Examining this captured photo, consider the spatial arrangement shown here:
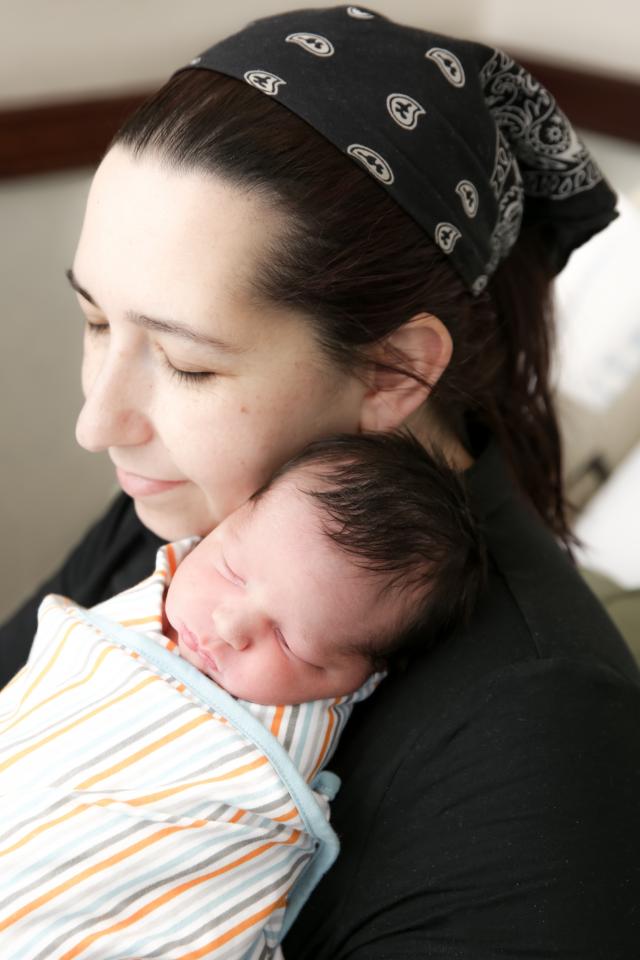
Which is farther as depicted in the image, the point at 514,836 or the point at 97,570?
the point at 97,570

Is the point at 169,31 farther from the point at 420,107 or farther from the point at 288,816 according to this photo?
the point at 288,816

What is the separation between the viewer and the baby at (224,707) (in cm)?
85

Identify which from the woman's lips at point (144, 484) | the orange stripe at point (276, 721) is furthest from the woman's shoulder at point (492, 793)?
the woman's lips at point (144, 484)

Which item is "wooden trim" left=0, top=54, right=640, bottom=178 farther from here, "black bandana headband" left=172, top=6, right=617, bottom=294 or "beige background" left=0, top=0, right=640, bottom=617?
"black bandana headband" left=172, top=6, right=617, bottom=294

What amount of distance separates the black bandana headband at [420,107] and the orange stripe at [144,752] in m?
0.54

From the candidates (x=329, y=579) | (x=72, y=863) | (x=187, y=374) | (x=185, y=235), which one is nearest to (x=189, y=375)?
(x=187, y=374)

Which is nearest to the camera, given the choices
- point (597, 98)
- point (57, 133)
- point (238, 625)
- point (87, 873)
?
point (87, 873)

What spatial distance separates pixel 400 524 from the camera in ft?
3.12

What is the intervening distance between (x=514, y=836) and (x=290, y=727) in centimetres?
23

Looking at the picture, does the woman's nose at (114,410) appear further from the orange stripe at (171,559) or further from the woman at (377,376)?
the orange stripe at (171,559)

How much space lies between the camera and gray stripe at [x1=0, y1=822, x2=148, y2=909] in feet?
2.69

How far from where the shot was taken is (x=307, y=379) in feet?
3.30

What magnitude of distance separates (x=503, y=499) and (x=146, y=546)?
49 centimetres

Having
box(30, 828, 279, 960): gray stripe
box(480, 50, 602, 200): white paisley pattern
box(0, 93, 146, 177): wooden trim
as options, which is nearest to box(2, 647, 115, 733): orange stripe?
box(30, 828, 279, 960): gray stripe
